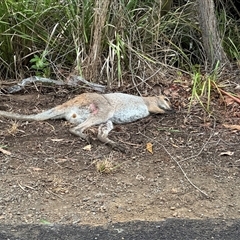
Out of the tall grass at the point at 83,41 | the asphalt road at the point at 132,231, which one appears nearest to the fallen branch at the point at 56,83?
the tall grass at the point at 83,41

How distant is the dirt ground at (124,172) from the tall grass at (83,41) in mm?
934

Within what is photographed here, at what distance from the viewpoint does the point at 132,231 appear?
3.72m

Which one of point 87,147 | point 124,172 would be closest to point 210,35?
point 87,147

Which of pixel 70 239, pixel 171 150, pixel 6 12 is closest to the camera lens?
pixel 70 239

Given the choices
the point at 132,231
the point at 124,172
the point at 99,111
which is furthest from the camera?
the point at 99,111

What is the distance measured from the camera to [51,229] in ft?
12.2

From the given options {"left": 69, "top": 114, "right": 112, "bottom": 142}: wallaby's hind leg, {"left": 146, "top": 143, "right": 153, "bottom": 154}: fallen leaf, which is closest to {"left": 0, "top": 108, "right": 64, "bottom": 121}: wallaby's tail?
{"left": 69, "top": 114, "right": 112, "bottom": 142}: wallaby's hind leg

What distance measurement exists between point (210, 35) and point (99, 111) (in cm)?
205

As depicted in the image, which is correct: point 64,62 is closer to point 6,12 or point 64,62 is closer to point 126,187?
point 6,12

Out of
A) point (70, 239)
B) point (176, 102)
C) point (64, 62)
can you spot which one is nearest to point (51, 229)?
point (70, 239)

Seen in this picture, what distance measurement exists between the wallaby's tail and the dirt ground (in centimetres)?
5

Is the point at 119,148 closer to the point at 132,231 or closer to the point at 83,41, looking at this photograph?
the point at 132,231

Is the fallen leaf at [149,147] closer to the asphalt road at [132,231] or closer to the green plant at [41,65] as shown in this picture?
the asphalt road at [132,231]

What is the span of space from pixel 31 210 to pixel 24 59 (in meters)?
3.08
